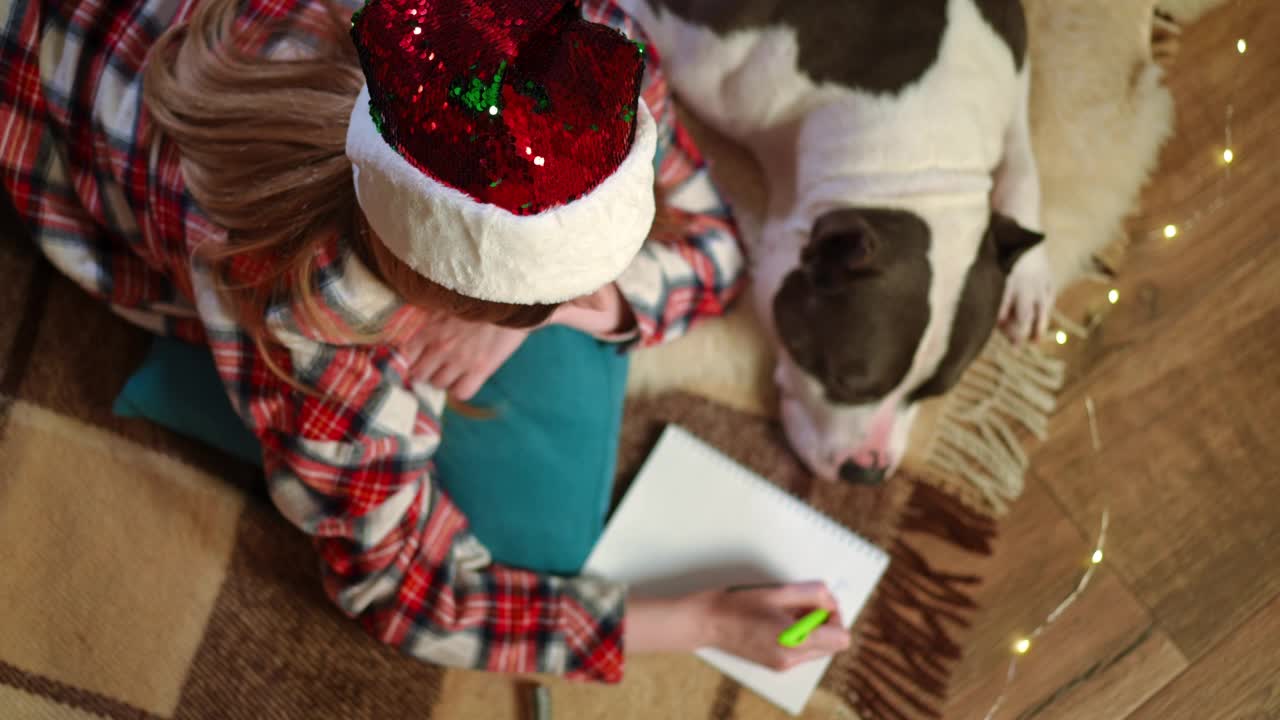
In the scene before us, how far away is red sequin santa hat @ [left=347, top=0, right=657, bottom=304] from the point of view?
0.53 metres

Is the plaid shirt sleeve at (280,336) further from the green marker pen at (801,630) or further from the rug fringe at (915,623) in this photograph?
the rug fringe at (915,623)

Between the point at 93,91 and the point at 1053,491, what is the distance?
46.4 inches

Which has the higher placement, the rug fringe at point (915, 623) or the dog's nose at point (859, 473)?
the dog's nose at point (859, 473)

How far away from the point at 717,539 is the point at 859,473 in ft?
0.64

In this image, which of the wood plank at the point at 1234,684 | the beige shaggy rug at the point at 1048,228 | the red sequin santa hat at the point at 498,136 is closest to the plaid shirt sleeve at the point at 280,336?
the red sequin santa hat at the point at 498,136

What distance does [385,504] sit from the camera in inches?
37.4

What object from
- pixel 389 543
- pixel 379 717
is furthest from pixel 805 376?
pixel 379 717

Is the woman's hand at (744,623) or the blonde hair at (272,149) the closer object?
the blonde hair at (272,149)

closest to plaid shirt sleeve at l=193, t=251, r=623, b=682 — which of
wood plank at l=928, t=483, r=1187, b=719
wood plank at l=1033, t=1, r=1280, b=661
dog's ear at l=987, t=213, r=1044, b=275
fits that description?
wood plank at l=928, t=483, r=1187, b=719

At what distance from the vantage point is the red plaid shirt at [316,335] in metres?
0.84

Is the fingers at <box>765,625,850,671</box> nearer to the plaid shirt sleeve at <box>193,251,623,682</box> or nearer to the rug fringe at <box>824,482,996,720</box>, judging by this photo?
the rug fringe at <box>824,482,996,720</box>

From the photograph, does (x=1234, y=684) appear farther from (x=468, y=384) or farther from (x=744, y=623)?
(x=468, y=384)

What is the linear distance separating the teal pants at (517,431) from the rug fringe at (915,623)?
39 cm

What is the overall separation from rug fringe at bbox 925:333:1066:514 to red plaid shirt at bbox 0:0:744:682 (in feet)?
1.42
